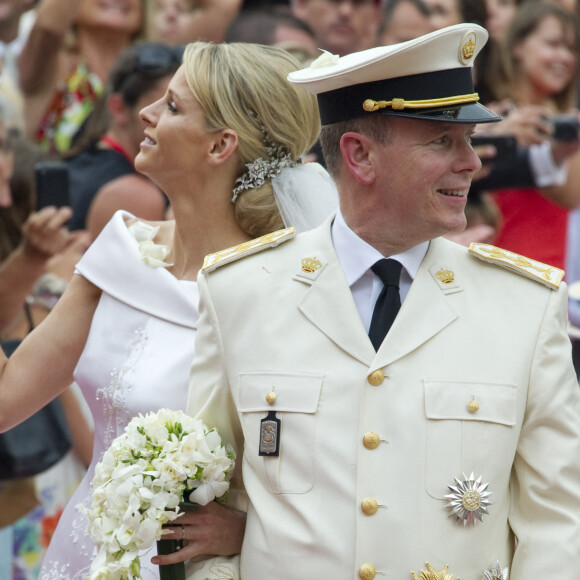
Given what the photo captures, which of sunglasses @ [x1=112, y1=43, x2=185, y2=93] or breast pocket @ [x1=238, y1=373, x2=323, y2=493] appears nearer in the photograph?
breast pocket @ [x1=238, y1=373, x2=323, y2=493]

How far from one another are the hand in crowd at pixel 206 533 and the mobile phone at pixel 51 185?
7.93 ft

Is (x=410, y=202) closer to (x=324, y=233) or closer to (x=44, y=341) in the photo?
(x=324, y=233)

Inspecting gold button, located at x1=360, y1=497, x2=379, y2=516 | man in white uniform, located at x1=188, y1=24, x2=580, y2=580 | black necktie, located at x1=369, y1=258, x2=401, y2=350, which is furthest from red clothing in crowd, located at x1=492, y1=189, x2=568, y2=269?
gold button, located at x1=360, y1=497, x2=379, y2=516

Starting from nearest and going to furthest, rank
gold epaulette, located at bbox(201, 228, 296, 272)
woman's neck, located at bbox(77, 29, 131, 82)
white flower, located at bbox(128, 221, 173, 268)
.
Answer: gold epaulette, located at bbox(201, 228, 296, 272) < white flower, located at bbox(128, 221, 173, 268) < woman's neck, located at bbox(77, 29, 131, 82)

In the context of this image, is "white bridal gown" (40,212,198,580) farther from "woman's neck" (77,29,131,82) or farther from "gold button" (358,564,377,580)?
"woman's neck" (77,29,131,82)

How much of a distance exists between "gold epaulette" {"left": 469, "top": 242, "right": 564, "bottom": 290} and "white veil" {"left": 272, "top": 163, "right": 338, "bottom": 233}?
712 mm

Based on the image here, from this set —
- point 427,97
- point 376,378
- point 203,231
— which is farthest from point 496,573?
point 203,231

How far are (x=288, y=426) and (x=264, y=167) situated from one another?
1.03 meters

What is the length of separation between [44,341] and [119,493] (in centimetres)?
90

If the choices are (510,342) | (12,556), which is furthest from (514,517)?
(12,556)

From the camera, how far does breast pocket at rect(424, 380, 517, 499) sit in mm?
2660

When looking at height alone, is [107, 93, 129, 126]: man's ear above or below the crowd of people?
below

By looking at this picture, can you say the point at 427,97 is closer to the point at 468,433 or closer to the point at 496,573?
the point at 468,433

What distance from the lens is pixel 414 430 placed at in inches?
105
